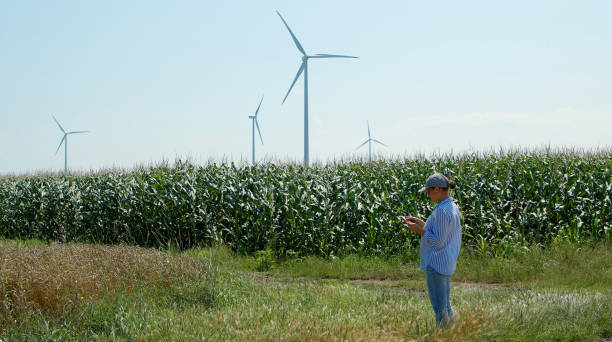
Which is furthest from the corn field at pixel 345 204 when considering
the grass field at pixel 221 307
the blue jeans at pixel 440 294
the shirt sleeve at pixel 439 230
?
the shirt sleeve at pixel 439 230

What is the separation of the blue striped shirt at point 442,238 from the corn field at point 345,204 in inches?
324

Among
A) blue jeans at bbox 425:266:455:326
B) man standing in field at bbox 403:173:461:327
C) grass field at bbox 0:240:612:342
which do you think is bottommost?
grass field at bbox 0:240:612:342

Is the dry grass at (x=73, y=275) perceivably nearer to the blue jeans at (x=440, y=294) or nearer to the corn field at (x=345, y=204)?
the blue jeans at (x=440, y=294)

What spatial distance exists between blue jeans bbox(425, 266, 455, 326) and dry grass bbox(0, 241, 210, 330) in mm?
4170

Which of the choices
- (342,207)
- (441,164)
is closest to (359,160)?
(441,164)

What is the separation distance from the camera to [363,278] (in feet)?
42.7

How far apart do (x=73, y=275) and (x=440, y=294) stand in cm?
536

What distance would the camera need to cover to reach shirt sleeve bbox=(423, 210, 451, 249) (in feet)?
20.5

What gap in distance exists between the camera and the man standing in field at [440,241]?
627 cm

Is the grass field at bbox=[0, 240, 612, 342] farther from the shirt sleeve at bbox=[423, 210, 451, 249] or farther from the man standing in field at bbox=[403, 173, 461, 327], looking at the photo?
the shirt sleeve at bbox=[423, 210, 451, 249]

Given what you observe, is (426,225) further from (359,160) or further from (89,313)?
(359,160)

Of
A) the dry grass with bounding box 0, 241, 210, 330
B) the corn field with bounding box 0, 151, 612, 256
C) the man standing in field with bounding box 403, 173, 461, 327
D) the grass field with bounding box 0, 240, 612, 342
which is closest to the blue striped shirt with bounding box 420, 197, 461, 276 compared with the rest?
the man standing in field with bounding box 403, 173, 461, 327

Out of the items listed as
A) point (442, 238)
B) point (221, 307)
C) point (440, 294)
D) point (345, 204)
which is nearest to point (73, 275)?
point (221, 307)

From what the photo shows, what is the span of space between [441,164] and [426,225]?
12.0 m
